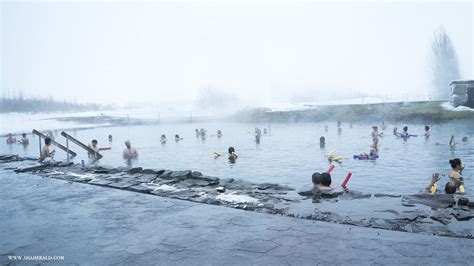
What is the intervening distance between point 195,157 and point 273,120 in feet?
137

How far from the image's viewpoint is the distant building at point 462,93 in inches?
1439

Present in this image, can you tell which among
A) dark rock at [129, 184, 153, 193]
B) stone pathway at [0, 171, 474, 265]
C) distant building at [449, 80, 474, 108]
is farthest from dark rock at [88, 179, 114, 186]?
distant building at [449, 80, 474, 108]

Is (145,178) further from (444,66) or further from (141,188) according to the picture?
(444,66)

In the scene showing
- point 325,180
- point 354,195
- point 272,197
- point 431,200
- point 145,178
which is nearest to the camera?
point 431,200

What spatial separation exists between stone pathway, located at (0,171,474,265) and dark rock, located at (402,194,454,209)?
245 centimetres

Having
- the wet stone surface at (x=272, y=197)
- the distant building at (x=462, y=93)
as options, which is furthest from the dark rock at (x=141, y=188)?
the distant building at (x=462, y=93)

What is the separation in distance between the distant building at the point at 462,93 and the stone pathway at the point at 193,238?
3888cm

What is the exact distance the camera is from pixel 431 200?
7.93 meters

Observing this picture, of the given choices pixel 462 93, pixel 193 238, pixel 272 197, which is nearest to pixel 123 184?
pixel 272 197

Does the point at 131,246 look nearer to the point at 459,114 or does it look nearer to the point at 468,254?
the point at 468,254

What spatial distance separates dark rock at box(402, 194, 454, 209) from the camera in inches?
297

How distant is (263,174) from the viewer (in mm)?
14453

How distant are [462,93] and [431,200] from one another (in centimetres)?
3777

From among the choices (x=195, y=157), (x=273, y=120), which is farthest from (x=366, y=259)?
(x=273, y=120)
